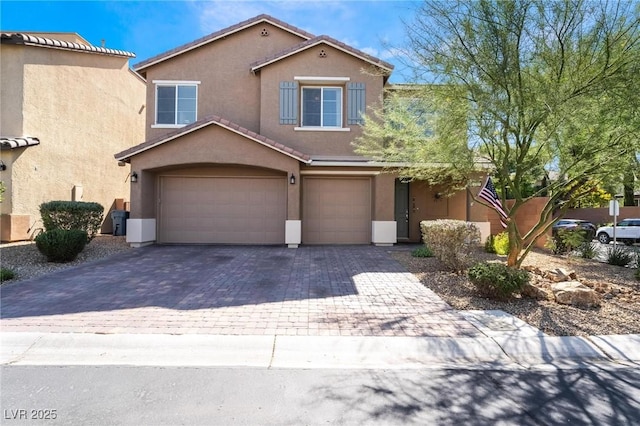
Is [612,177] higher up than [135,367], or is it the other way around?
[612,177]

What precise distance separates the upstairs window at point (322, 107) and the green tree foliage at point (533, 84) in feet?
22.0

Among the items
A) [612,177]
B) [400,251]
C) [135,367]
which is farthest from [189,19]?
[612,177]

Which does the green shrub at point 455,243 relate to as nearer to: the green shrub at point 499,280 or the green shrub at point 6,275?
the green shrub at point 499,280

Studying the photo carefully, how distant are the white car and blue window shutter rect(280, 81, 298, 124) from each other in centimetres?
2113

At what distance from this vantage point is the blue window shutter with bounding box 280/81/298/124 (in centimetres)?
1388

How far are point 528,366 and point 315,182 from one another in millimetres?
10299

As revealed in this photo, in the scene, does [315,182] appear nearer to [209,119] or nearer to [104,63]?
[209,119]

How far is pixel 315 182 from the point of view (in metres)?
13.8

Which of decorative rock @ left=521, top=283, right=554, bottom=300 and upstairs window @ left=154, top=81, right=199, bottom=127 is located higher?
upstairs window @ left=154, top=81, right=199, bottom=127

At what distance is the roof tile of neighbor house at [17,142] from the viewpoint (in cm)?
1222

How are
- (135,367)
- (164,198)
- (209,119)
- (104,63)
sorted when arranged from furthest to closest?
(104,63) < (164,198) < (209,119) < (135,367)

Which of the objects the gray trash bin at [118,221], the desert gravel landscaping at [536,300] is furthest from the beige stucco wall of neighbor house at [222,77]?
the desert gravel landscaping at [536,300]

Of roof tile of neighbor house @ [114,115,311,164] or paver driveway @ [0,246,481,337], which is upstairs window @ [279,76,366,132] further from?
paver driveway @ [0,246,481,337]

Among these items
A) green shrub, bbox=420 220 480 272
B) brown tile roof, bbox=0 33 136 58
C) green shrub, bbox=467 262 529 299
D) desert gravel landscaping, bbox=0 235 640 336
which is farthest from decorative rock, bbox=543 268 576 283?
brown tile roof, bbox=0 33 136 58
